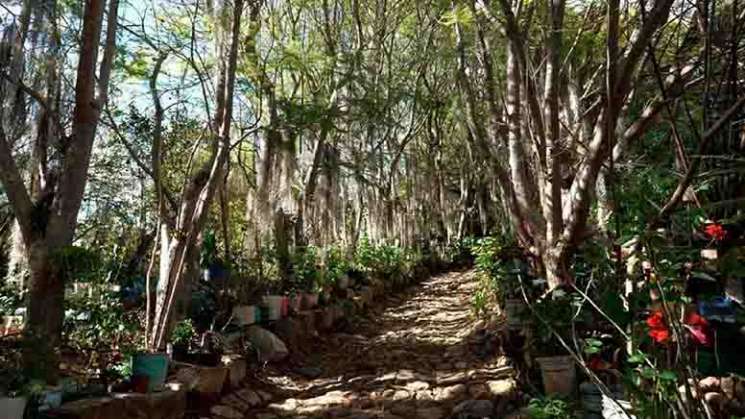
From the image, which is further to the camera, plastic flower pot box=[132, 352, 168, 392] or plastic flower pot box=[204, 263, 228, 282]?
plastic flower pot box=[204, 263, 228, 282]

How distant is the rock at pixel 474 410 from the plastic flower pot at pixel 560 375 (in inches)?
16.2

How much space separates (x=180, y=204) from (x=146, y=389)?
→ 1.58 m

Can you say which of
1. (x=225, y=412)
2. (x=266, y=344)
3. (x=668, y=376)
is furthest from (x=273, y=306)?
(x=668, y=376)

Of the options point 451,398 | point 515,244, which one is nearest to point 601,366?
point 451,398

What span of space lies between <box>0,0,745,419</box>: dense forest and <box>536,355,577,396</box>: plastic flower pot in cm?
6

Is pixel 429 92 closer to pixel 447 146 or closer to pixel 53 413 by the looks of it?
pixel 447 146

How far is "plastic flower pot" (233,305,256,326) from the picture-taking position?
17.2ft

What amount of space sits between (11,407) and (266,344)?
9.71 ft

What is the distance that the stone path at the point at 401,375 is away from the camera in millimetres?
4020

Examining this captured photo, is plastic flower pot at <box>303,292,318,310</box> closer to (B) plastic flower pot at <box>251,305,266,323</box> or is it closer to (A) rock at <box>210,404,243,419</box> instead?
(B) plastic flower pot at <box>251,305,266,323</box>

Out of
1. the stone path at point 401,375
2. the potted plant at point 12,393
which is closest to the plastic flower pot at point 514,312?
the stone path at point 401,375

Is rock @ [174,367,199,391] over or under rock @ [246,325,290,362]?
under

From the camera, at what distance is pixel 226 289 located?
536 centimetres

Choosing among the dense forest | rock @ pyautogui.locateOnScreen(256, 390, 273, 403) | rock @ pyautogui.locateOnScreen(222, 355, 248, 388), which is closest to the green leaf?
the dense forest
